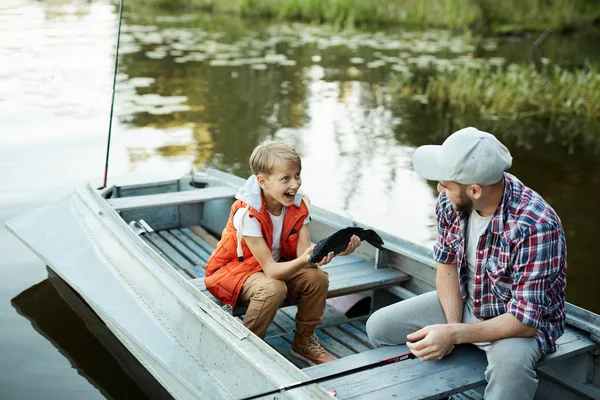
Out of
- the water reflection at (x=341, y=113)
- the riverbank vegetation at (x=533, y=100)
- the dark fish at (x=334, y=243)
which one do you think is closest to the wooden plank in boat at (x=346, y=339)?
the dark fish at (x=334, y=243)

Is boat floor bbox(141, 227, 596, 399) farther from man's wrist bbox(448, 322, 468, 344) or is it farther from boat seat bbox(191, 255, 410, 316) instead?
man's wrist bbox(448, 322, 468, 344)

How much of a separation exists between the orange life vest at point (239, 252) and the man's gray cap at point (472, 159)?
991mm

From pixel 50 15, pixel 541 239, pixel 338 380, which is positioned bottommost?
pixel 50 15

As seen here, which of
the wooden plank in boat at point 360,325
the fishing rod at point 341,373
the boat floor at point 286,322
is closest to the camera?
the fishing rod at point 341,373

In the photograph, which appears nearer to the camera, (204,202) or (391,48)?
(204,202)

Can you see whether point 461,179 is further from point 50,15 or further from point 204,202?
point 50,15

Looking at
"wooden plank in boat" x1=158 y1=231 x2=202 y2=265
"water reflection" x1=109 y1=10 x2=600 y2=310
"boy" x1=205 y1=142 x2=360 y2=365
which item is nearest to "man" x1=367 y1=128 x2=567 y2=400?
"boy" x1=205 y1=142 x2=360 y2=365

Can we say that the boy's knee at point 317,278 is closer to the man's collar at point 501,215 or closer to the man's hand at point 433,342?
the man's hand at point 433,342

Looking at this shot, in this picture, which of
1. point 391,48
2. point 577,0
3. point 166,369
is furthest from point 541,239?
point 577,0

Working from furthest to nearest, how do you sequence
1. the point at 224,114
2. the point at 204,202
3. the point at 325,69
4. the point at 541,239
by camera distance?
the point at 325,69, the point at 224,114, the point at 204,202, the point at 541,239

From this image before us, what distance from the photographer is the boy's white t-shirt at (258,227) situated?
3.35m

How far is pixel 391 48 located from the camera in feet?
48.1

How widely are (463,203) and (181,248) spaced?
255 cm

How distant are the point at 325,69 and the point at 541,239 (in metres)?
10.8
